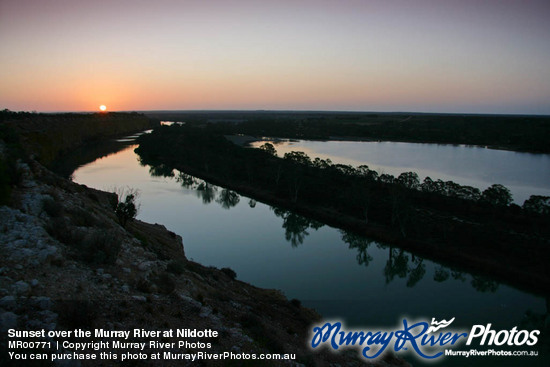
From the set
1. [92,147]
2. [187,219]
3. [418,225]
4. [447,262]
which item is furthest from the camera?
[92,147]

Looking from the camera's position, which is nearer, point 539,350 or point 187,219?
point 539,350

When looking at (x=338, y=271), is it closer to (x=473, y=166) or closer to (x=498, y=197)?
(x=498, y=197)

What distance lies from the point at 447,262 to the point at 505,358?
26.5ft

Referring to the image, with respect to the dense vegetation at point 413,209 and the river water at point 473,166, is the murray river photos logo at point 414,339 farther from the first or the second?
the river water at point 473,166

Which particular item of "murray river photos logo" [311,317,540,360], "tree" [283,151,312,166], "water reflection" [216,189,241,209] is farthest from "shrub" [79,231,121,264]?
"tree" [283,151,312,166]

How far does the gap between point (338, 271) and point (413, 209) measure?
8.30m

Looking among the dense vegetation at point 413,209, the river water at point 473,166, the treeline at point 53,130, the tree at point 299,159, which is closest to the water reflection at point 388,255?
the dense vegetation at point 413,209

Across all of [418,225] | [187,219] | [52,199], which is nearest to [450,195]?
[418,225]

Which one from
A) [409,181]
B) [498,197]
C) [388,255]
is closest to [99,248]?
[388,255]

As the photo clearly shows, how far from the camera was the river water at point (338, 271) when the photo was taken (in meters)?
14.4

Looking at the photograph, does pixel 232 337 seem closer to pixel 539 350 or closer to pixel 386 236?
pixel 539 350

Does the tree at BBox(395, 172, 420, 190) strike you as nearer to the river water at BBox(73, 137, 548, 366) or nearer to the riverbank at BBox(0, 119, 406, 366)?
the river water at BBox(73, 137, 548, 366)

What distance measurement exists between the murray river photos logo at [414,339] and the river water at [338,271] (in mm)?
573

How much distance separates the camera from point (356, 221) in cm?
2425
